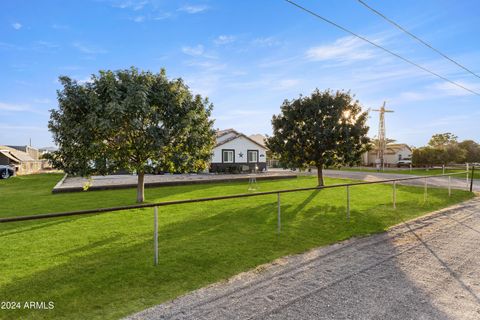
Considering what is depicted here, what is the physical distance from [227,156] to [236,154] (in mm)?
1295

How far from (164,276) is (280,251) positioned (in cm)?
290

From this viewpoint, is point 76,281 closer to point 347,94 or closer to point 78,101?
point 78,101

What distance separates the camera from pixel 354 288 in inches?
191

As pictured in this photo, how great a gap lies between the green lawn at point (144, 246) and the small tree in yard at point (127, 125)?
2239 mm

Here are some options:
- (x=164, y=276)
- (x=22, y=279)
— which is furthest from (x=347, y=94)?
(x=22, y=279)

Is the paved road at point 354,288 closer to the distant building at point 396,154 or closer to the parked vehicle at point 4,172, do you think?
the parked vehicle at point 4,172

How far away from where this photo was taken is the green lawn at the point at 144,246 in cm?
458

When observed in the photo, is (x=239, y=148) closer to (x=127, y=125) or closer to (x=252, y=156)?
(x=252, y=156)

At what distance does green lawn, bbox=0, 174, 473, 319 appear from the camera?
4.58 metres

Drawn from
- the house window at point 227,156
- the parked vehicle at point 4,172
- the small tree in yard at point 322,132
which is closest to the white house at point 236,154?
the house window at point 227,156

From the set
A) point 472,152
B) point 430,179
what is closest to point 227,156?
point 430,179

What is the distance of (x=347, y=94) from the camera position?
1905cm

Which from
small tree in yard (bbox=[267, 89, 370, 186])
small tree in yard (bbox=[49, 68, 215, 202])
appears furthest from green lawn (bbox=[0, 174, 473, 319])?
small tree in yard (bbox=[267, 89, 370, 186])

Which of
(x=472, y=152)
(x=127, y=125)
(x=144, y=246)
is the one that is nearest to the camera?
(x=144, y=246)
